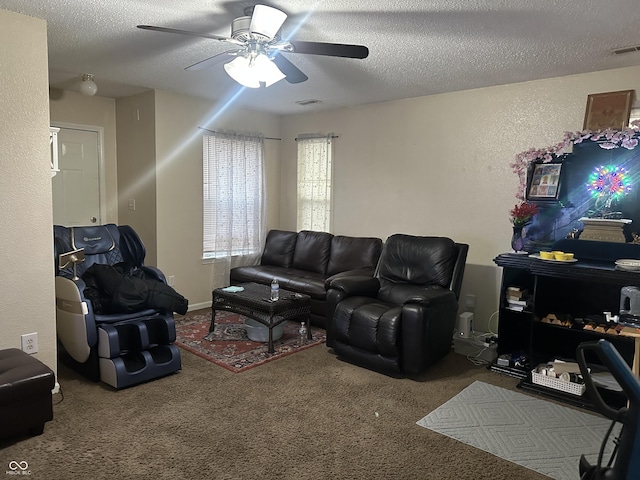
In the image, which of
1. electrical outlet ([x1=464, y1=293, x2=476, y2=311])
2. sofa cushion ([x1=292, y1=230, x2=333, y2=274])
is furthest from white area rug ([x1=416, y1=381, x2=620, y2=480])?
sofa cushion ([x1=292, y1=230, x2=333, y2=274])

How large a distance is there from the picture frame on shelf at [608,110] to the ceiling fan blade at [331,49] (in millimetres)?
2142

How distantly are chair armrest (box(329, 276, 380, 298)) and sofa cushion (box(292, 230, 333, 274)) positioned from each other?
1168mm

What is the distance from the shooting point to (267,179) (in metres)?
5.89

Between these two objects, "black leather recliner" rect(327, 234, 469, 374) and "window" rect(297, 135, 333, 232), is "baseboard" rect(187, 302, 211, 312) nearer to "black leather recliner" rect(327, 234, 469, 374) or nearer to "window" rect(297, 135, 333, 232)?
"window" rect(297, 135, 333, 232)

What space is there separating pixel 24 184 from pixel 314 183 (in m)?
3.36

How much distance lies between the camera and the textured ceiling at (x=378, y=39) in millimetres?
2498

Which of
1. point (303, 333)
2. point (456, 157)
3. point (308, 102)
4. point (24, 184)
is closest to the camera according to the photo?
point (24, 184)

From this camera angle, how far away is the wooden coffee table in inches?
146

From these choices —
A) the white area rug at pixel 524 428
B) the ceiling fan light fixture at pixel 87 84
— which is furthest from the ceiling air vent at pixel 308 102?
the white area rug at pixel 524 428

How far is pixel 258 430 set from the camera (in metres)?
2.57

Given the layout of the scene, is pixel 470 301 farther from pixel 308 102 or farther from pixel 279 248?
pixel 308 102

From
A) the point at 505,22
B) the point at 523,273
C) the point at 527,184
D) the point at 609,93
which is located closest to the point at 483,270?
the point at 523,273

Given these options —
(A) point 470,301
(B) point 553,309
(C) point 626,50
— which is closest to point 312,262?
(A) point 470,301

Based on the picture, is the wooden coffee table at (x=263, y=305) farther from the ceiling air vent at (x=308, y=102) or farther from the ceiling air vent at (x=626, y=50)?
the ceiling air vent at (x=626, y=50)
